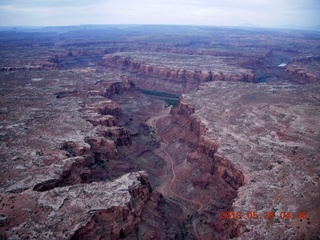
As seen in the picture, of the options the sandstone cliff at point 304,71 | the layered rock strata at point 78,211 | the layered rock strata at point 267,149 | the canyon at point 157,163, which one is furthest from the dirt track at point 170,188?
the sandstone cliff at point 304,71

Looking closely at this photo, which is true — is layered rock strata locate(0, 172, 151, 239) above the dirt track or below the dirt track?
above

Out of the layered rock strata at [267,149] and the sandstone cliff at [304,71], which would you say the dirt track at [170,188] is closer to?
the layered rock strata at [267,149]

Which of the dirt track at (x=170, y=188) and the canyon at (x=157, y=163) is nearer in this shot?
the canyon at (x=157, y=163)

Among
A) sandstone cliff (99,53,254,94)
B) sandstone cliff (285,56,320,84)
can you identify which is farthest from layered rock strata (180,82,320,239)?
sandstone cliff (285,56,320,84)

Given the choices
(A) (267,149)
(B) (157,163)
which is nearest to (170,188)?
(B) (157,163)

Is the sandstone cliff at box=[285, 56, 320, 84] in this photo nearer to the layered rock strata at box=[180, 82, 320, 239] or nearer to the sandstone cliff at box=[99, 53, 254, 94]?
the sandstone cliff at box=[99, 53, 254, 94]

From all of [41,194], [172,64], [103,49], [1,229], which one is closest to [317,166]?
[41,194]

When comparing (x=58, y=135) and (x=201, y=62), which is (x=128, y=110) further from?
(x=201, y=62)

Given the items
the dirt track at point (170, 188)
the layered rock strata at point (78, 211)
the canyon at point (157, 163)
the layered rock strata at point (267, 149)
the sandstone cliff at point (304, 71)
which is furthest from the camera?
the sandstone cliff at point (304, 71)
